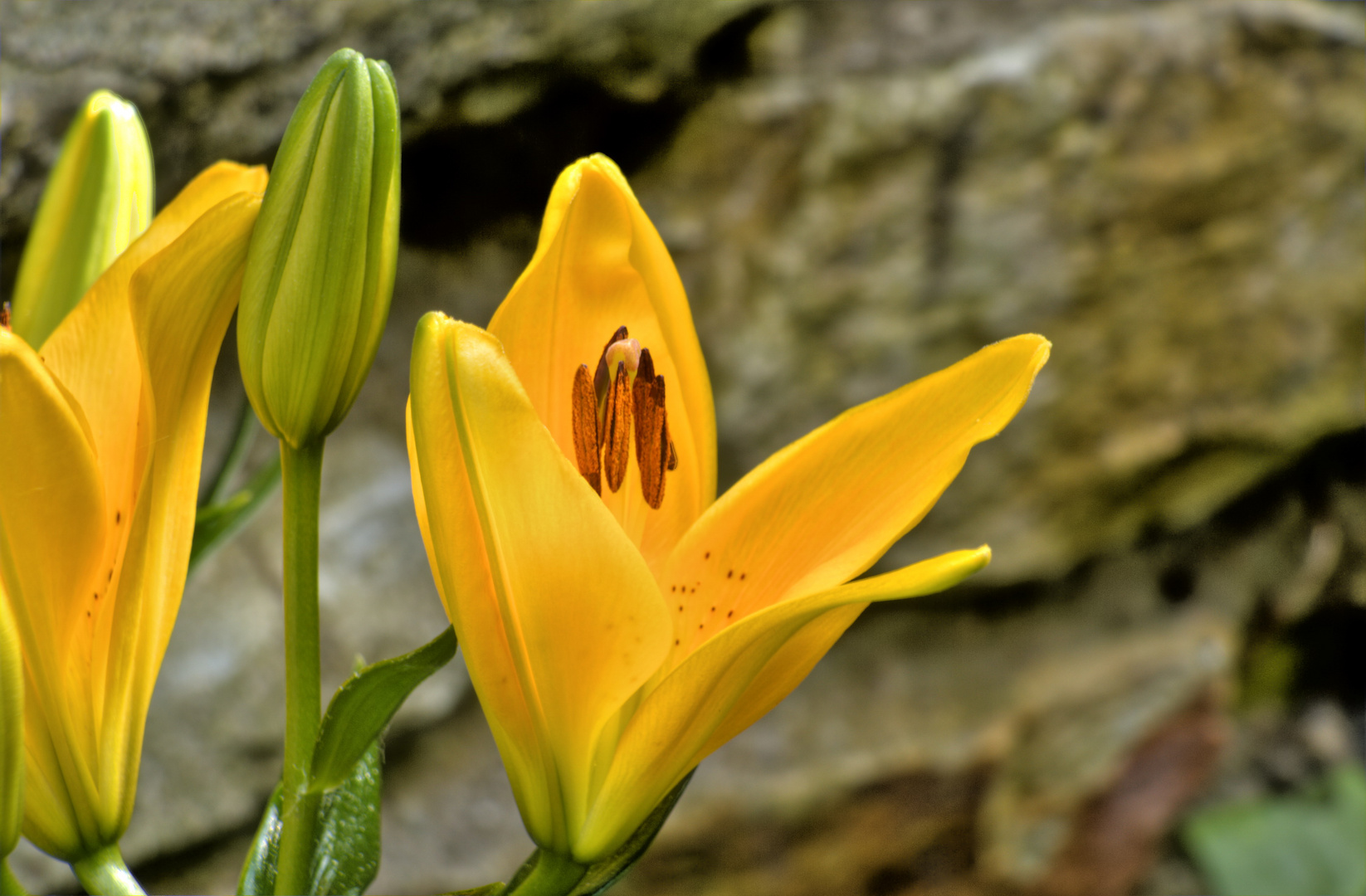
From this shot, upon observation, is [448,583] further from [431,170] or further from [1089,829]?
[1089,829]

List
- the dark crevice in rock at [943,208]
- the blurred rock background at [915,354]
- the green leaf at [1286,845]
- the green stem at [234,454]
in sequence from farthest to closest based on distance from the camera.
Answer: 1. the green leaf at [1286,845]
2. the dark crevice in rock at [943,208]
3. the blurred rock background at [915,354]
4. the green stem at [234,454]

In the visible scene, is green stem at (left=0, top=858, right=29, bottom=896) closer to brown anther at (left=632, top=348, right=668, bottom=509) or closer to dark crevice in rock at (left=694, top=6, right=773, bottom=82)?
brown anther at (left=632, top=348, right=668, bottom=509)

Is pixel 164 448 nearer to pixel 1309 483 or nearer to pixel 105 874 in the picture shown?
pixel 105 874

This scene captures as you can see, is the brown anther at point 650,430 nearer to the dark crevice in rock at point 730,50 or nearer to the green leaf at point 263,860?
the green leaf at point 263,860

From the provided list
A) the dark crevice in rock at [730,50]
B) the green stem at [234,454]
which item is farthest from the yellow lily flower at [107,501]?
the dark crevice in rock at [730,50]

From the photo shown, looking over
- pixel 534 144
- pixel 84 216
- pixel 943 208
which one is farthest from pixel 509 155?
pixel 84 216

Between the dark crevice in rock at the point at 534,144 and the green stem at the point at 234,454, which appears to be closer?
the green stem at the point at 234,454
